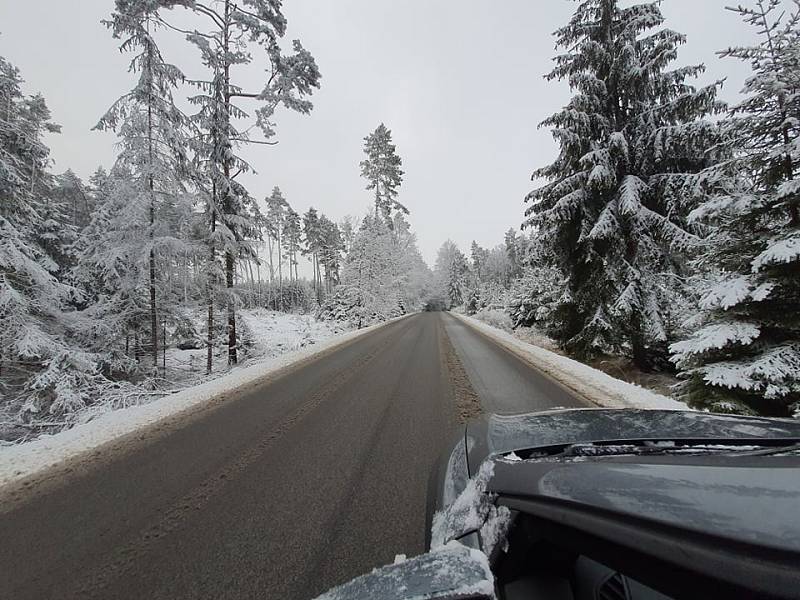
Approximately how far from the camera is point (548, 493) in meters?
1.05

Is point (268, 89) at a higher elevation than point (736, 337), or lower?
higher

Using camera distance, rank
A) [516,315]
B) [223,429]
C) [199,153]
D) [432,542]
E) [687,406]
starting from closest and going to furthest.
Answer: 1. [432,542]
2. [223,429]
3. [687,406]
4. [199,153]
5. [516,315]

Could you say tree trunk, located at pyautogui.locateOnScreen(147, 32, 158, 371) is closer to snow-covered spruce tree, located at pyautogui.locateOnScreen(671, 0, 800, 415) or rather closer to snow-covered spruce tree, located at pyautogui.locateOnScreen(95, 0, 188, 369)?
snow-covered spruce tree, located at pyautogui.locateOnScreen(95, 0, 188, 369)

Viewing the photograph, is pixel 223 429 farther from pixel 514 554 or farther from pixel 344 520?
pixel 514 554

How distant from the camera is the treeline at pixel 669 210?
15.5 ft

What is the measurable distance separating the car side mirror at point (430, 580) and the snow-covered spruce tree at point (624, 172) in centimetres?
955

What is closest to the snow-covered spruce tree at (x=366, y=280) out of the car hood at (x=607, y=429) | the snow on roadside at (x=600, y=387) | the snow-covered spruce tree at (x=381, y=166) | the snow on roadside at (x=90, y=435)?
the snow-covered spruce tree at (x=381, y=166)

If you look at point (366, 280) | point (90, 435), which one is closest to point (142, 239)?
point (90, 435)

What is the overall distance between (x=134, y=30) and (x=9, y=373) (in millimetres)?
10650

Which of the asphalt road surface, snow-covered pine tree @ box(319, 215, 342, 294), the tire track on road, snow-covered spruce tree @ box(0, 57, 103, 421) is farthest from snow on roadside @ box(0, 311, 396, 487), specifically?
snow-covered pine tree @ box(319, 215, 342, 294)

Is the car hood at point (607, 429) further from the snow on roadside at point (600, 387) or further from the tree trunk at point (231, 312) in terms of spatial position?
the tree trunk at point (231, 312)

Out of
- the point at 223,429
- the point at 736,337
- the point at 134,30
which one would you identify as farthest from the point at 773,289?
the point at 134,30

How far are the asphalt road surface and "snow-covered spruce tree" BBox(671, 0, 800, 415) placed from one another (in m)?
2.09

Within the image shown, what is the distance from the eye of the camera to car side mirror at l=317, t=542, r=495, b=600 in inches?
35.1
